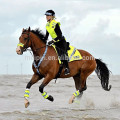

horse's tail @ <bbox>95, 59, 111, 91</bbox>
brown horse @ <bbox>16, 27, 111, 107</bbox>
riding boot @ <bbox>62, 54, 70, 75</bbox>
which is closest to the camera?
brown horse @ <bbox>16, 27, 111, 107</bbox>

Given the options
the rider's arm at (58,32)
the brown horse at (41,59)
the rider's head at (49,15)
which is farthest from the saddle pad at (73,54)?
the rider's head at (49,15)

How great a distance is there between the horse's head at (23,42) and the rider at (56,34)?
825mm

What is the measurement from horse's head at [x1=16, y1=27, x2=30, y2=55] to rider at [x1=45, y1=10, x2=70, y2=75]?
82 cm

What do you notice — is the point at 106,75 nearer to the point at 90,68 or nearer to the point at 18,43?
the point at 90,68

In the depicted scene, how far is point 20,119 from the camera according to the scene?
8812 mm

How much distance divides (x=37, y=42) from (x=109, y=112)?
3.26 metres

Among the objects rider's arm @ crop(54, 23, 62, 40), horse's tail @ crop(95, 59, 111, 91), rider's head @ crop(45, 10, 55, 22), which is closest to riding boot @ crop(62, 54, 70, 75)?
rider's arm @ crop(54, 23, 62, 40)

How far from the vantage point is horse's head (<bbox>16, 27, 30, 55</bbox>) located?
10.2m

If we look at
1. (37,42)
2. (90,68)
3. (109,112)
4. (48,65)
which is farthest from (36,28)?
(109,112)

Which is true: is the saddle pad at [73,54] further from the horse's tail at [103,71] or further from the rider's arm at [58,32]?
the horse's tail at [103,71]

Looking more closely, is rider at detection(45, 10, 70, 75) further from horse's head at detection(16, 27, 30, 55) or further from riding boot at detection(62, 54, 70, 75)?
horse's head at detection(16, 27, 30, 55)

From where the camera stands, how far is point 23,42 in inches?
410

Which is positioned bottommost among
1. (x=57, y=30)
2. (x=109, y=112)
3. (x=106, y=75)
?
(x=109, y=112)

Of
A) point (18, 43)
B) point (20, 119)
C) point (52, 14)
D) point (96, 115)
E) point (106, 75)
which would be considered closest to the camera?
point (20, 119)
